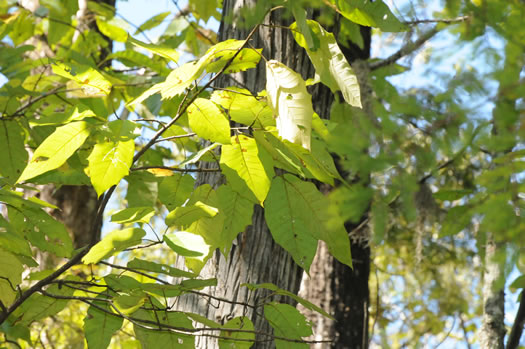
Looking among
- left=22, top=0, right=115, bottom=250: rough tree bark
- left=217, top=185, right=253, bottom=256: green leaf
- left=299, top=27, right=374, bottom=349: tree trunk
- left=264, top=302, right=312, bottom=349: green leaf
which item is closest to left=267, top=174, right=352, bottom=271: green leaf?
left=217, top=185, right=253, bottom=256: green leaf

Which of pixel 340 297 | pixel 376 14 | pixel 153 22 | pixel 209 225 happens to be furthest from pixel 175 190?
pixel 340 297

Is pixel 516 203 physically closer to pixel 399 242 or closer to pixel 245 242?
pixel 245 242

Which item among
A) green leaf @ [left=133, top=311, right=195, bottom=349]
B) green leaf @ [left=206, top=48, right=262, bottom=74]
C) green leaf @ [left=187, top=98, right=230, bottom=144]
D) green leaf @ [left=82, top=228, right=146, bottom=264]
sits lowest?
green leaf @ [left=133, top=311, right=195, bottom=349]

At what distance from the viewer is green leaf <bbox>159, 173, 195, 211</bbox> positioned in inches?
50.2

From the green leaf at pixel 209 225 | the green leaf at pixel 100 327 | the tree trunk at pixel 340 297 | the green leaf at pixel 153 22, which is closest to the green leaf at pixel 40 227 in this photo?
the green leaf at pixel 100 327

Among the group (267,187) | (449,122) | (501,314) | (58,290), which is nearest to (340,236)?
(267,187)

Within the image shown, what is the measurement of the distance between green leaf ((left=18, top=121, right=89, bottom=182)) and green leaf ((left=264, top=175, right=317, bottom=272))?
0.43m

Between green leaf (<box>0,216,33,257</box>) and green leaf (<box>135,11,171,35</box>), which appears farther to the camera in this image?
green leaf (<box>135,11,171,35</box>)

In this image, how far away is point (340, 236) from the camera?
41.9 inches

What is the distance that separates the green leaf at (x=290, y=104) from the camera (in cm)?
90

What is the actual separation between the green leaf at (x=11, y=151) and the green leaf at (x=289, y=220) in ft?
2.69

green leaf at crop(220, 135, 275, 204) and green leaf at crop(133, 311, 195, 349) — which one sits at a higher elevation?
green leaf at crop(220, 135, 275, 204)

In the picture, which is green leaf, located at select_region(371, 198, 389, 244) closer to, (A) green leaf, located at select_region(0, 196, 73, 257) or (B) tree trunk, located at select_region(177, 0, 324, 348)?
(B) tree trunk, located at select_region(177, 0, 324, 348)

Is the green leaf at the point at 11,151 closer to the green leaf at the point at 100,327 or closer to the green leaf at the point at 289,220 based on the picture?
the green leaf at the point at 100,327
